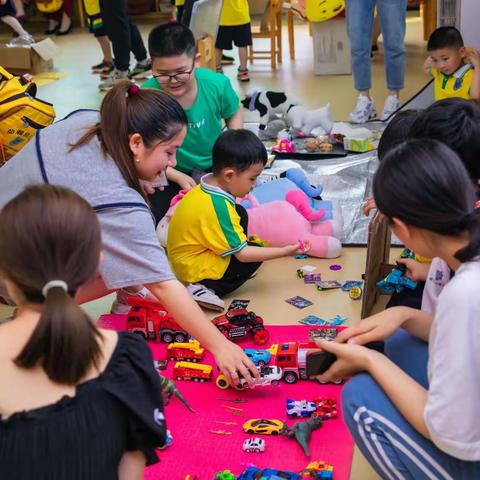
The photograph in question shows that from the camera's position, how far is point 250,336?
7.07 feet

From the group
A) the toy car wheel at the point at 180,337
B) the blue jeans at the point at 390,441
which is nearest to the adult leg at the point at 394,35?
the toy car wheel at the point at 180,337

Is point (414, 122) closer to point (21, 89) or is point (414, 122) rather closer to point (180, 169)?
point (180, 169)

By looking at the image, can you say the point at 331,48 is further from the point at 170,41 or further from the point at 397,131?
the point at 397,131

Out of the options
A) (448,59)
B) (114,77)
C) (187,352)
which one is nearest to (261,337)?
(187,352)

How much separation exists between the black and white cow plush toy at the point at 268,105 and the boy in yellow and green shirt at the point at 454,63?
74 cm

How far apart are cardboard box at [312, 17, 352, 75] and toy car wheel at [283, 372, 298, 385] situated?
3.55 m

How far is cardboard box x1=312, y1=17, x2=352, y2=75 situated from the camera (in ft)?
16.5

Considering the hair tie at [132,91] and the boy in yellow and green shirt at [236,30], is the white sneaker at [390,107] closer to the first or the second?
the boy in yellow and green shirt at [236,30]

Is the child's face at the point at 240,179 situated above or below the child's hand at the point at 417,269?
above

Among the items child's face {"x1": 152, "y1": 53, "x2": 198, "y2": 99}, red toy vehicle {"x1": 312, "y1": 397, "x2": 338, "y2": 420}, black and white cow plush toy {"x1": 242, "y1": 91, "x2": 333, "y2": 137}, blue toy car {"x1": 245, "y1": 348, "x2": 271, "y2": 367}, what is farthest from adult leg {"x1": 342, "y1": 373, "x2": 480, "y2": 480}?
black and white cow plush toy {"x1": 242, "y1": 91, "x2": 333, "y2": 137}

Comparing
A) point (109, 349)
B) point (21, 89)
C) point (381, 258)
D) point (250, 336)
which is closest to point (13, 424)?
point (109, 349)

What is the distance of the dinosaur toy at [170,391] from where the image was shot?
6.01 ft

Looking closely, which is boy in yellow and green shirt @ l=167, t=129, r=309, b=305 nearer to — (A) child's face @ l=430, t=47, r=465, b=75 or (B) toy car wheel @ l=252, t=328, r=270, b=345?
(B) toy car wheel @ l=252, t=328, r=270, b=345

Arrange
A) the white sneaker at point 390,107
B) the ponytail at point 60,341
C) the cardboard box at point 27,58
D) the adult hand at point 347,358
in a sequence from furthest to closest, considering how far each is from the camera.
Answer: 1. the cardboard box at point 27,58
2. the white sneaker at point 390,107
3. the adult hand at point 347,358
4. the ponytail at point 60,341
